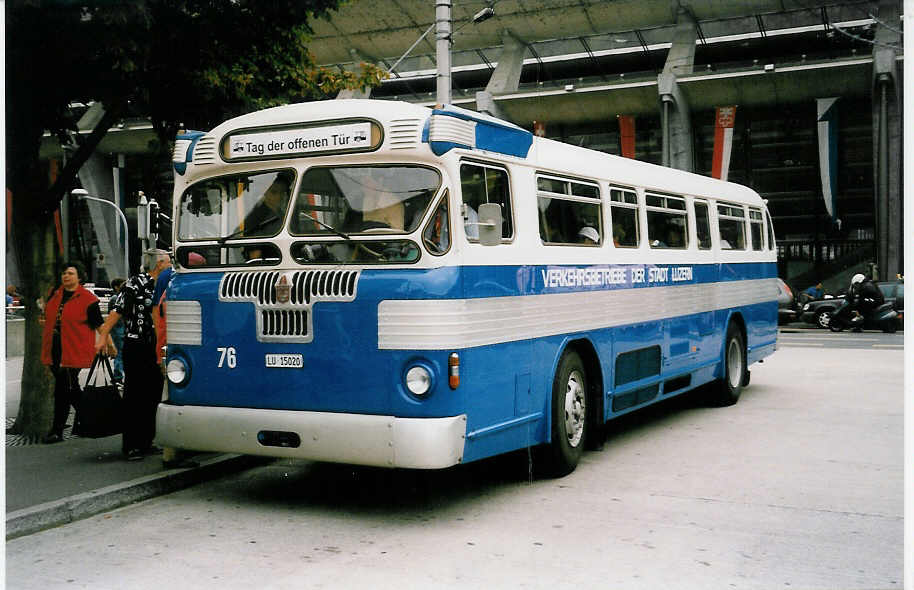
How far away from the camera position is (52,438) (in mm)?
9445

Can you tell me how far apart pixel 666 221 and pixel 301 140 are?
15.0 feet

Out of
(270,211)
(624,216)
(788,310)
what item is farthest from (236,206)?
(788,310)

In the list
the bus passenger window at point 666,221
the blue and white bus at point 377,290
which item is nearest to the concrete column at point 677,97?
→ the bus passenger window at point 666,221

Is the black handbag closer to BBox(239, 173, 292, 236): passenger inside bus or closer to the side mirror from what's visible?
BBox(239, 173, 292, 236): passenger inside bus

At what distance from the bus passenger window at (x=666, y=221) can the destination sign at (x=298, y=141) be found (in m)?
3.84

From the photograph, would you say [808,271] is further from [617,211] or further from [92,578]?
[92,578]

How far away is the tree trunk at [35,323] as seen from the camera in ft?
31.6

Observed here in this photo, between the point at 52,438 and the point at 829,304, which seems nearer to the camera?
the point at 52,438

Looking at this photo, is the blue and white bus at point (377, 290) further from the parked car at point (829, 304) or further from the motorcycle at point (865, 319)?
the parked car at point (829, 304)

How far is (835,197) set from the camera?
34594 millimetres

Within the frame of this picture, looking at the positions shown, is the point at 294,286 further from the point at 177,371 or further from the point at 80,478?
the point at 80,478

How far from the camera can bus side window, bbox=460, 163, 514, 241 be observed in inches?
263

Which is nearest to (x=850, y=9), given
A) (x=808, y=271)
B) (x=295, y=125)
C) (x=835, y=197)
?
(x=835, y=197)

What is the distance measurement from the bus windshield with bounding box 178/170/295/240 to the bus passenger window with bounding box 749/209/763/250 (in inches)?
319
